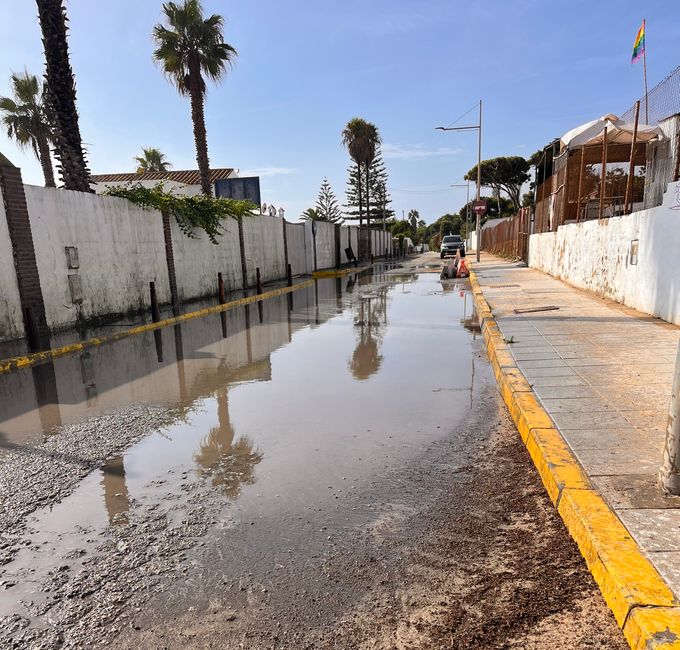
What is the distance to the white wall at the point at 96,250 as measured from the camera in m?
9.88

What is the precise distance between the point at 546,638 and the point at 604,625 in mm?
268

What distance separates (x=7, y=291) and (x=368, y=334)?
6.69 meters

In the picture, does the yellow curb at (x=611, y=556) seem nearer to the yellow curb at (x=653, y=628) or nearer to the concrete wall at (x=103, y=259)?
the yellow curb at (x=653, y=628)

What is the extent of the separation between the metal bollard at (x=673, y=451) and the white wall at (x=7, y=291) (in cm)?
1002

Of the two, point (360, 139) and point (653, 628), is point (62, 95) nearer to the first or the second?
point (653, 628)

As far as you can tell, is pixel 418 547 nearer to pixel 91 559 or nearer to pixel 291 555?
pixel 291 555

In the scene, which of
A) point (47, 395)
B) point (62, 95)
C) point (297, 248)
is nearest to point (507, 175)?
point (297, 248)

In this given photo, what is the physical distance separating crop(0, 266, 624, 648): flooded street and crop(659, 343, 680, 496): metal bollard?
687 mm

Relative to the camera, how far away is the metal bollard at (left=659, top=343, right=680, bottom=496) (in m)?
2.64

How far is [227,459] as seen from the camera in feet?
13.2

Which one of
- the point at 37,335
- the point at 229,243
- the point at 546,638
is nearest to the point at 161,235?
the point at 229,243

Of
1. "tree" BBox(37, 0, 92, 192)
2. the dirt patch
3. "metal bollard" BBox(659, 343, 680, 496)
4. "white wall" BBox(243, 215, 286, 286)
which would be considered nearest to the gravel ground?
the dirt patch

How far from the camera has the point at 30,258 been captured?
9.35 meters

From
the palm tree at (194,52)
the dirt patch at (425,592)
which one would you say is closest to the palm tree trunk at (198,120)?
the palm tree at (194,52)
